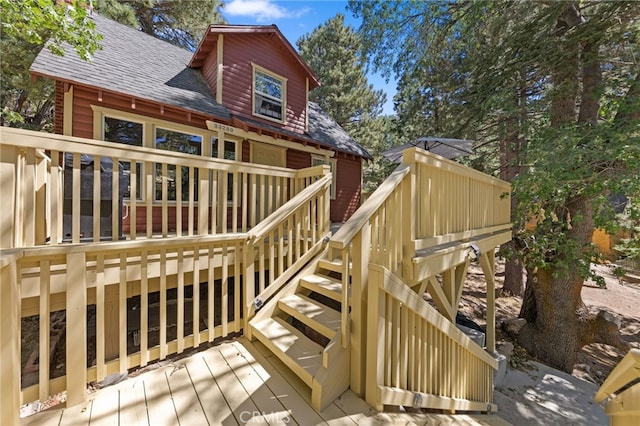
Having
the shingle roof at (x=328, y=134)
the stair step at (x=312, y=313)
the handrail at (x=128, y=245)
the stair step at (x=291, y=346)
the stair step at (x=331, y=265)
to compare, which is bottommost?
the stair step at (x=291, y=346)

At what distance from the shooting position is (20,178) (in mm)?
1915

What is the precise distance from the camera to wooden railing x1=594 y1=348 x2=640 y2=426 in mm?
1551

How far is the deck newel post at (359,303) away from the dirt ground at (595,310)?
5.39 meters

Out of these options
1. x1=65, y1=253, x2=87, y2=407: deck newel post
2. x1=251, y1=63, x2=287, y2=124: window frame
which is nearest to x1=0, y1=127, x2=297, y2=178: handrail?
x1=65, y1=253, x2=87, y2=407: deck newel post

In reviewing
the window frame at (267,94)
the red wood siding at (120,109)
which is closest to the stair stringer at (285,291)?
the red wood siding at (120,109)

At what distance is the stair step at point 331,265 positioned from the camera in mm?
3289

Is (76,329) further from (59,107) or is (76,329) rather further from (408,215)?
(59,107)

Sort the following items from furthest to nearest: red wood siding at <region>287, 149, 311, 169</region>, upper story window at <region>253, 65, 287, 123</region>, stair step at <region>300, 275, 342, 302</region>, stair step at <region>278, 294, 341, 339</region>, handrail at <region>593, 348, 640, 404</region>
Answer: red wood siding at <region>287, 149, 311, 169</region> < upper story window at <region>253, 65, 287, 123</region> < stair step at <region>300, 275, 342, 302</region> < stair step at <region>278, 294, 341, 339</region> < handrail at <region>593, 348, 640, 404</region>

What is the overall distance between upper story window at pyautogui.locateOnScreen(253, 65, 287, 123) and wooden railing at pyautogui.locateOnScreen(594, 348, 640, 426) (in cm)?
718

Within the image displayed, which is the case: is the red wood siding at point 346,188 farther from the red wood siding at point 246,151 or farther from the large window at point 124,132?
the large window at point 124,132

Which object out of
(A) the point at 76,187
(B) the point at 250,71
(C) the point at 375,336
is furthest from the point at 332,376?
(B) the point at 250,71

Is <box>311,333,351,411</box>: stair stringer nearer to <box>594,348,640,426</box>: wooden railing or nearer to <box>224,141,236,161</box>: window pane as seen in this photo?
<box>594,348,640,426</box>: wooden railing

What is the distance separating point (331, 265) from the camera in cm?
339

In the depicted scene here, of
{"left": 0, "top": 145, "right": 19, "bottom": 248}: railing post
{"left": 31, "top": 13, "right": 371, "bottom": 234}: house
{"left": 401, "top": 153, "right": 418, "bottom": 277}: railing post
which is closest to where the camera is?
{"left": 0, "top": 145, "right": 19, "bottom": 248}: railing post
